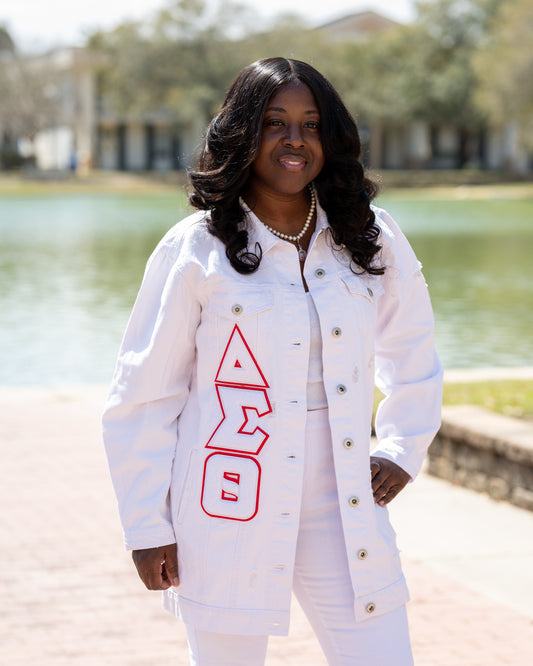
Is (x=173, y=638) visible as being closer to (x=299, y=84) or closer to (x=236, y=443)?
(x=236, y=443)

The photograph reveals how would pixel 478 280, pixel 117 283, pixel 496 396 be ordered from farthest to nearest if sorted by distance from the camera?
pixel 478 280 → pixel 117 283 → pixel 496 396

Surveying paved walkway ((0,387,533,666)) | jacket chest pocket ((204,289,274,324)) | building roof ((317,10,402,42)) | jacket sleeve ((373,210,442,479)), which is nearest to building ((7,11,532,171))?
building roof ((317,10,402,42))

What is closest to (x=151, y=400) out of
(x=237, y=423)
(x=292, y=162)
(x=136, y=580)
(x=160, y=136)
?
(x=237, y=423)

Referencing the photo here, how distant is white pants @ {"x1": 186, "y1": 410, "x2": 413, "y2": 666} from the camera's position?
259 centimetres

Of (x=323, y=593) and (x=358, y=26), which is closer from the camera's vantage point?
(x=323, y=593)

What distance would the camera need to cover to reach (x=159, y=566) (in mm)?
2637

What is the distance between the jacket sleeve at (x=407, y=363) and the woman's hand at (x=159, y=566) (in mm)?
595

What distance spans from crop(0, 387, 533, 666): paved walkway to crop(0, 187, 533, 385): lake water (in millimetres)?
6062

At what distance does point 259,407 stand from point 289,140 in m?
0.63

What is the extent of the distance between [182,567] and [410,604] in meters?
2.22

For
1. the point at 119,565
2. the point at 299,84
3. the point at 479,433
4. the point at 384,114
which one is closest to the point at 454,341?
the point at 479,433

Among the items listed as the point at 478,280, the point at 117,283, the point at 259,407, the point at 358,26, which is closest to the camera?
the point at 259,407

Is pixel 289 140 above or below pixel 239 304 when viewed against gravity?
above

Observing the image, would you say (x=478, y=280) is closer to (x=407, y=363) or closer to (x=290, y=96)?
(x=407, y=363)
